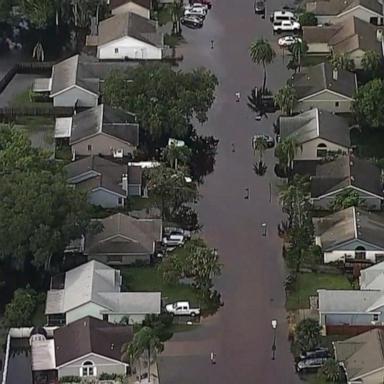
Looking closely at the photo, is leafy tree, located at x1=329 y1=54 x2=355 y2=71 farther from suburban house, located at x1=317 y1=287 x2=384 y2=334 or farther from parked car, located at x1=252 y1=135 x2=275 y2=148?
suburban house, located at x1=317 y1=287 x2=384 y2=334

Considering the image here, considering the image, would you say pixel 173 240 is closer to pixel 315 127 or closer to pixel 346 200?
pixel 346 200

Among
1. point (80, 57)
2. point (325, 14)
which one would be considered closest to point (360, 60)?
point (325, 14)

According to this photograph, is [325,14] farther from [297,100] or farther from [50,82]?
[50,82]

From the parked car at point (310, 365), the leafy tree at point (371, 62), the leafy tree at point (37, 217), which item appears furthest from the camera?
the leafy tree at point (371, 62)

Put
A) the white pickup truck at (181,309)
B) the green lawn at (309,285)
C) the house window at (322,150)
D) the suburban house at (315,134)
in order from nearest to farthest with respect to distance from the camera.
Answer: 1. the white pickup truck at (181,309)
2. the green lawn at (309,285)
3. the suburban house at (315,134)
4. the house window at (322,150)

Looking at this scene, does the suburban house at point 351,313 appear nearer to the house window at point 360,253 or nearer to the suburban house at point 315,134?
the house window at point 360,253

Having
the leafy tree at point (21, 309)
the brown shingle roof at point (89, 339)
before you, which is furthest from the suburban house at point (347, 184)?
the leafy tree at point (21, 309)
